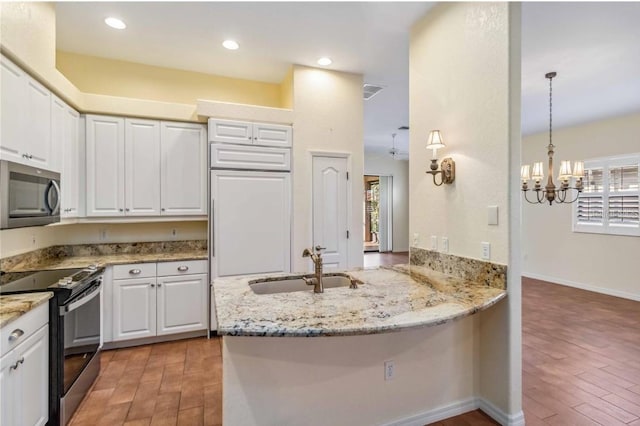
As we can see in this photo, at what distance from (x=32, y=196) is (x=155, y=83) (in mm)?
2205

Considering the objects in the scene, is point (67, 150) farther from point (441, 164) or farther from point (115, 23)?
point (441, 164)

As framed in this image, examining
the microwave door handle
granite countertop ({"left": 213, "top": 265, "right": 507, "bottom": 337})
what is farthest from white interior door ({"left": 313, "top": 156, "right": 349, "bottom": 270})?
the microwave door handle

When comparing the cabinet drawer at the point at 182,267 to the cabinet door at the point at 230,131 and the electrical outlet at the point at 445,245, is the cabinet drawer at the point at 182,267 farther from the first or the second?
the electrical outlet at the point at 445,245

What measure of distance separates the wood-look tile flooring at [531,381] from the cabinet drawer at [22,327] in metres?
0.80

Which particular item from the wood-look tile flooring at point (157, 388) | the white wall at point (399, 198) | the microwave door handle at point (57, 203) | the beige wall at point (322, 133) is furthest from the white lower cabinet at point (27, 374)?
the white wall at point (399, 198)

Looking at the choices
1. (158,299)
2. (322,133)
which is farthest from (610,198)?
(158,299)

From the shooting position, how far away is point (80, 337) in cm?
232

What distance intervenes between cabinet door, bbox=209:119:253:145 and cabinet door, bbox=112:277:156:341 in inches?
64.5

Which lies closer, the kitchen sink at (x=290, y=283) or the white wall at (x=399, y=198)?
the kitchen sink at (x=290, y=283)

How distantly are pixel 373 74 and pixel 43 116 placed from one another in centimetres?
331

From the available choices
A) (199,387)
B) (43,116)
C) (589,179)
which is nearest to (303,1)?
(43,116)

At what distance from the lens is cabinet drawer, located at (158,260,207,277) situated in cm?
337

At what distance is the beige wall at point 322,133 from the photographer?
3768 millimetres

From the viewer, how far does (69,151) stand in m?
3.05
